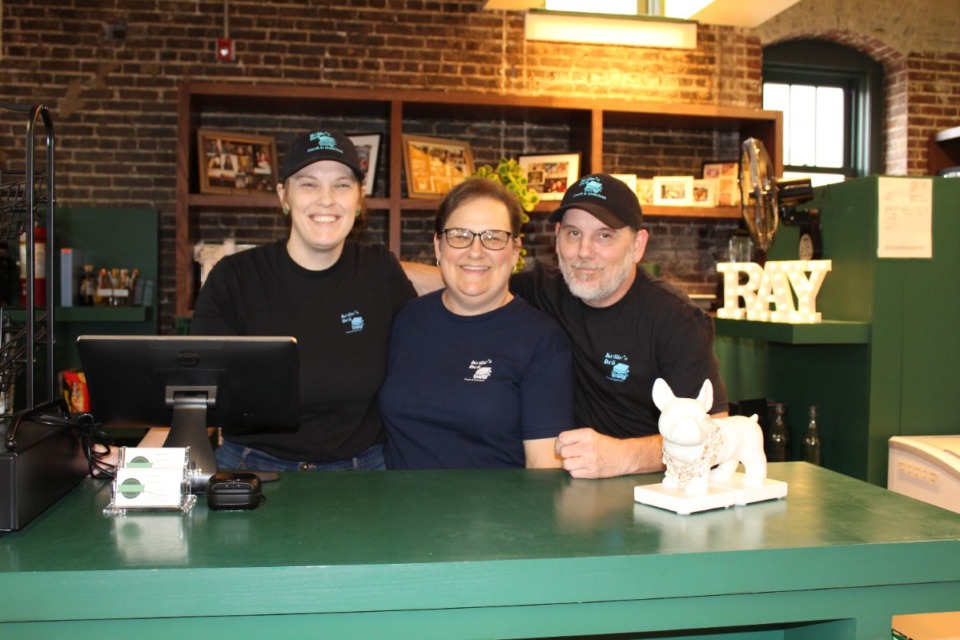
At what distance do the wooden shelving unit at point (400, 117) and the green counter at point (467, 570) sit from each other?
3326 mm

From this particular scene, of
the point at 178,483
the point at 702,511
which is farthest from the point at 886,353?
the point at 178,483

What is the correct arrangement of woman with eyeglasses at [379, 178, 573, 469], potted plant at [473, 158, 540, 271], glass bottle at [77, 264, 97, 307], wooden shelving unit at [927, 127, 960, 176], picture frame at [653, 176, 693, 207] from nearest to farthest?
1. woman with eyeglasses at [379, 178, 573, 469]
2. potted plant at [473, 158, 540, 271]
3. glass bottle at [77, 264, 97, 307]
4. picture frame at [653, 176, 693, 207]
5. wooden shelving unit at [927, 127, 960, 176]

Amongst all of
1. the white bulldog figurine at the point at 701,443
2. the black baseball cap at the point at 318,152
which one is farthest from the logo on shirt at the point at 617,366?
the black baseball cap at the point at 318,152

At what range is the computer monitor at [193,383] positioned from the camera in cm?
157

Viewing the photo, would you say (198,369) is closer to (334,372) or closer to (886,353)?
(334,372)

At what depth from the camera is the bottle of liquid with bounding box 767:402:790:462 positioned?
3.34 metres

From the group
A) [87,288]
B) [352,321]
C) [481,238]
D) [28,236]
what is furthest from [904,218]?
[87,288]

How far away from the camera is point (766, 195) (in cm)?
331

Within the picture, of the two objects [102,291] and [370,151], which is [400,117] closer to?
[370,151]

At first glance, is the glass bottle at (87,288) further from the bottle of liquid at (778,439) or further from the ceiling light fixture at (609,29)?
the bottle of liquid at (778,439)

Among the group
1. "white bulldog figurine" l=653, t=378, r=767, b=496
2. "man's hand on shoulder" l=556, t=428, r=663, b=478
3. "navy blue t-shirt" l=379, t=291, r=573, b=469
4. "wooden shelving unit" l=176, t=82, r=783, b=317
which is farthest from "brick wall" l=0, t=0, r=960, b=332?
"white bulldog figurine" l=653, t=378, r=767, b=496

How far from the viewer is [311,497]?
157 cm

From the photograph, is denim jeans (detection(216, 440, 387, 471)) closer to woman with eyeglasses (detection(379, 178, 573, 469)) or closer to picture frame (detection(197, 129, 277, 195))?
woman with eyeglasses (detection(379, 178, 573, 469))

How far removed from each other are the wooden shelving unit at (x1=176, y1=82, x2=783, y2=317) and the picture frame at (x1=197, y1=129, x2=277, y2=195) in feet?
0.25
